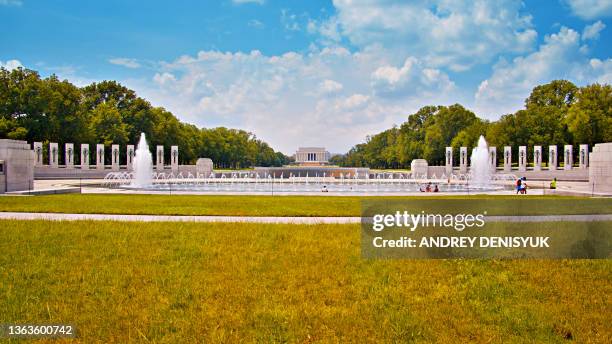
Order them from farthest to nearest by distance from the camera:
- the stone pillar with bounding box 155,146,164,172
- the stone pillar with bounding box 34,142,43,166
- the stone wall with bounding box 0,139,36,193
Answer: the stone pillar with bounding box 155,146,164,172 → the stone pillar with bounding box 34,142,43,166 → the stone wall with bounding box 0,139,36,193

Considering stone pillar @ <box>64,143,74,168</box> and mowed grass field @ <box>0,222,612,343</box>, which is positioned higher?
stone pillar @ <box>64,143,74,168</box>

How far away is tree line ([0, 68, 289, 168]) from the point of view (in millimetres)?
56500

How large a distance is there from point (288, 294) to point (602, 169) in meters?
29.5

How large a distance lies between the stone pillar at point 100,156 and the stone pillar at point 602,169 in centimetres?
5783

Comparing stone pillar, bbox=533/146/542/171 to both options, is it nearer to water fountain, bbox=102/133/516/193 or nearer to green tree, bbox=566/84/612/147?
water fountain, bbox=102/133/516/193

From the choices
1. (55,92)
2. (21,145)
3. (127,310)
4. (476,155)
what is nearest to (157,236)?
(127,310)

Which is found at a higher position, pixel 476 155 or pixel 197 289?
pixel 476 155

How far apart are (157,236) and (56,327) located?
5.61 m

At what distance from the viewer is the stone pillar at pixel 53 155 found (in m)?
54.9

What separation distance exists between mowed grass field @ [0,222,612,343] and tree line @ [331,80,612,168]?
67993 millimetres

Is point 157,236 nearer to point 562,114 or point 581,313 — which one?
→ point 581,313

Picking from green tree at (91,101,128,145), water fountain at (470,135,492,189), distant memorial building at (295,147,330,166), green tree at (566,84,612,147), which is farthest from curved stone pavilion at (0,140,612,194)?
distant memorial building at (295,147,330,166)

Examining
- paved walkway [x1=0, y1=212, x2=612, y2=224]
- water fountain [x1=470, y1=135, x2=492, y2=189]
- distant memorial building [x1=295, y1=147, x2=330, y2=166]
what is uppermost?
distant memorial building [x1=295, y1=147, x2=330, y2=166]

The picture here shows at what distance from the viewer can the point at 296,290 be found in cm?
768
